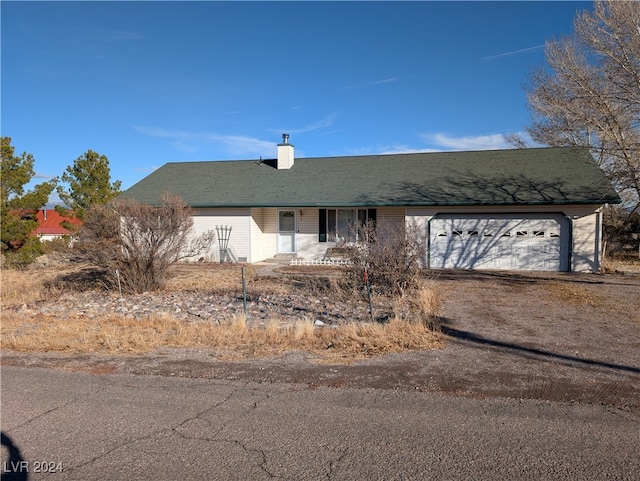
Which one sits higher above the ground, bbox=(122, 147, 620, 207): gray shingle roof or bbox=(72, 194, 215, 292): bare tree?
bbox=(122, 147, 620, 207): gray shingle roof

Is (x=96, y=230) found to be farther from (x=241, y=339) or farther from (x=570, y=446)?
(x=570, y=446)

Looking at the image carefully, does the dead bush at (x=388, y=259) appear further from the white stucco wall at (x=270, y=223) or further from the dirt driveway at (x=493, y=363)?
the white stucco wall at (x=270, y=223)

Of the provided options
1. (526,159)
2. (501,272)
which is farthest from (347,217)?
(526,159)

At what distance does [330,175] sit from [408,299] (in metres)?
12.5

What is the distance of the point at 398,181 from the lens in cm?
2098

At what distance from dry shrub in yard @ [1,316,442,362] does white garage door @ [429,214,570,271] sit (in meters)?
11.2

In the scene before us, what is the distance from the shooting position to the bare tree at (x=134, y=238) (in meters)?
11.8

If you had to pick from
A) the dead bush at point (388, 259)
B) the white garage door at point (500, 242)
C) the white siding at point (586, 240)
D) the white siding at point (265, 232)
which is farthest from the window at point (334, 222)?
the dead bush at point (388, 259)

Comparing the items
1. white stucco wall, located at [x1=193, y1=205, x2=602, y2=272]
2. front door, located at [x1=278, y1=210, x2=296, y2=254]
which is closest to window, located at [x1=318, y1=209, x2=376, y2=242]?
white stucco wall, located at [x1=193, y1=205, x2=602, y2=272]

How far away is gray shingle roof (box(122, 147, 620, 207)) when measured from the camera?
18203 millimetres

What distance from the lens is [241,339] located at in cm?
757

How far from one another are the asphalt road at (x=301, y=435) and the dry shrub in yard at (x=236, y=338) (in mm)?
1615

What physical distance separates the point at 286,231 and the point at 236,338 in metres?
14.3

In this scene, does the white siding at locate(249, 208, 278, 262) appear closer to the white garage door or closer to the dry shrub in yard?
the white garage door
